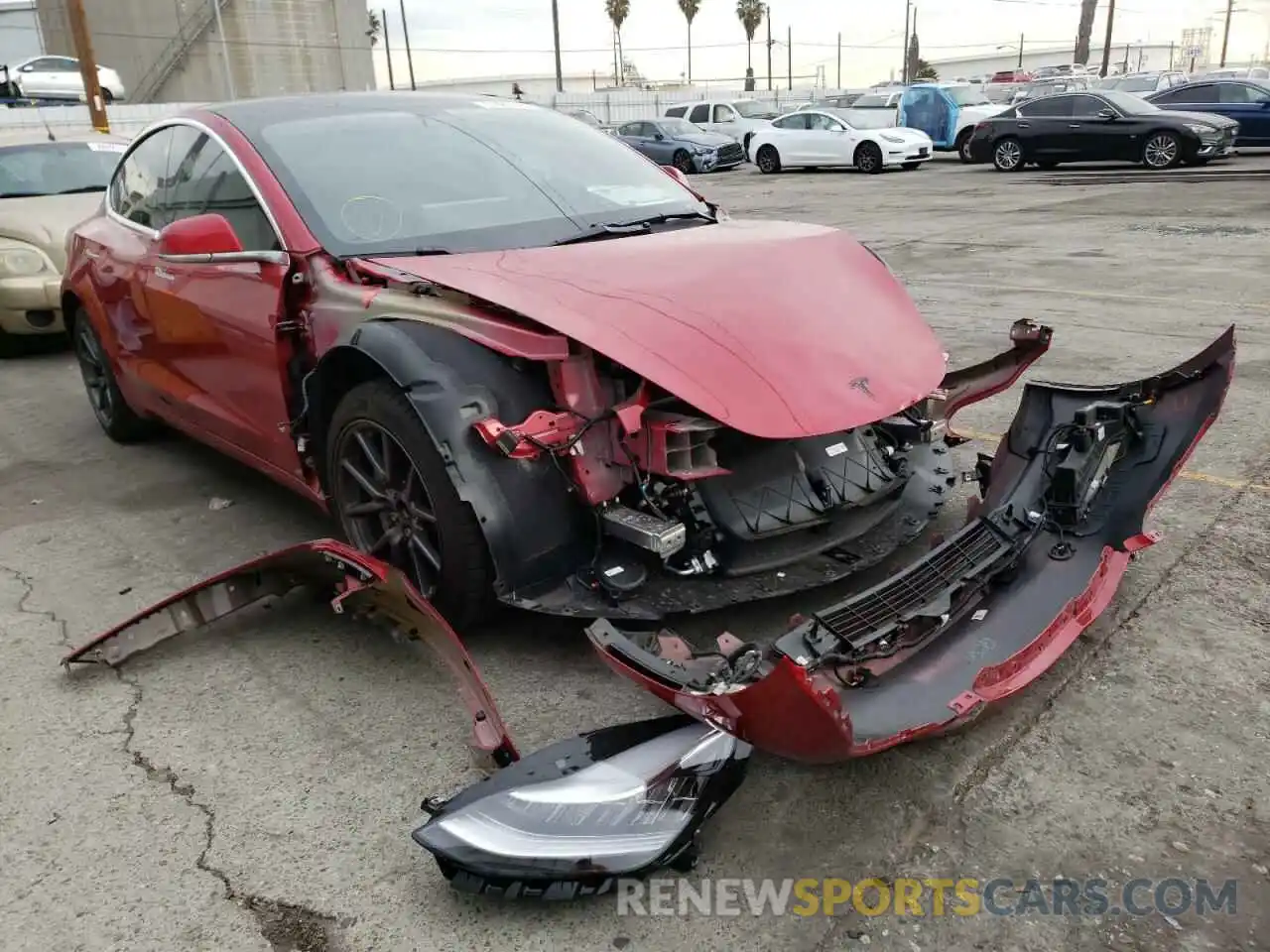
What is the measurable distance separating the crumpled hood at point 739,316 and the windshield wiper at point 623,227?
3.9 inches

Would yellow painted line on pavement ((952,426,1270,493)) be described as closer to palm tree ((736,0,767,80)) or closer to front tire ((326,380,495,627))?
front tire ((326,380,495,627))

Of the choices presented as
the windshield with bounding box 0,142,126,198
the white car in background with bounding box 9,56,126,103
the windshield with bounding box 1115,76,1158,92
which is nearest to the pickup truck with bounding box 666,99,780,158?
the windshield with bounding box 1115,76,1158,92

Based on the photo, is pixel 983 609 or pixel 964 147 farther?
pixel 964 147

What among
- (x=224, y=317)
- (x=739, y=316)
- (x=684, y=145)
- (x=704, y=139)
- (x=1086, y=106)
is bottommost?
(x=684, y=145)

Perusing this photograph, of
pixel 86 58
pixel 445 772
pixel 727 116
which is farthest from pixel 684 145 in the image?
pixel 445 772

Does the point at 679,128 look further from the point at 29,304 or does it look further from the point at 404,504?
the point at 404,504

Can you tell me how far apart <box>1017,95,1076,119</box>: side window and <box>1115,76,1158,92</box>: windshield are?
5.92 meters

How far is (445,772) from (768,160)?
2340cm

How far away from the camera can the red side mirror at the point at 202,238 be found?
338 centimetres

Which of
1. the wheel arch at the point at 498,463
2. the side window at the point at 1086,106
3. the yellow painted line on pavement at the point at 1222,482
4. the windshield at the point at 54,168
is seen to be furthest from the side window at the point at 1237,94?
the wheel arch at the point at 498,463

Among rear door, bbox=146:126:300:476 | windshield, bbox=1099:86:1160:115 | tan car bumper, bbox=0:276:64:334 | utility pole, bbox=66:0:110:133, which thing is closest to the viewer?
rear door, bbox=146:126:300:476

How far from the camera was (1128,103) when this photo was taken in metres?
18.3

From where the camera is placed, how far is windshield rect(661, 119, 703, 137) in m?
26.0

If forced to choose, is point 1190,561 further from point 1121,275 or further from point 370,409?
point 1121,275
